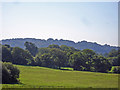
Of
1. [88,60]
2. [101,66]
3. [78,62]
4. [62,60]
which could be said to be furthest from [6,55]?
[101,66]

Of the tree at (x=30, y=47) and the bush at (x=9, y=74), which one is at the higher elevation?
the tree at (x=30, y=47)

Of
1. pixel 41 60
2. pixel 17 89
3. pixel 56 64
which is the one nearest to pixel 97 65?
pixel 56 64

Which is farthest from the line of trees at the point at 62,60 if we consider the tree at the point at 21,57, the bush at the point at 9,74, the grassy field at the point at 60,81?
A: the bush at the point at 9,74

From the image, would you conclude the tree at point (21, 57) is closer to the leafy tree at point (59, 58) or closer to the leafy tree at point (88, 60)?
the leafy tree at point (59, 58)

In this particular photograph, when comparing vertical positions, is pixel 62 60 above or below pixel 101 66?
above

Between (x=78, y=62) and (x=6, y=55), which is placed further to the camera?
(x=78, y=62)

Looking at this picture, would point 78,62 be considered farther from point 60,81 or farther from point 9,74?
point 9,74

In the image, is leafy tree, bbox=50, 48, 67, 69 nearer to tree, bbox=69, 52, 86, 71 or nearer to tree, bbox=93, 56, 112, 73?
tree, bbox=69, 52, 86, 71

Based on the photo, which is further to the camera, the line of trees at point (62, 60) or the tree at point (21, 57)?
the tree at point (21, 57)

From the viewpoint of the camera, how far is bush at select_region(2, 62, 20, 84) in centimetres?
4750

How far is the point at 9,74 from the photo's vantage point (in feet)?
160

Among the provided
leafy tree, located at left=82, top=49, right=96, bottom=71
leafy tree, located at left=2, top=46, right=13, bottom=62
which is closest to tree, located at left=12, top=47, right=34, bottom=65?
leafy tree, located at left=2, top=46, right=13, bottom=62

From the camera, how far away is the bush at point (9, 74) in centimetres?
4750

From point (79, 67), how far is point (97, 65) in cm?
1030
